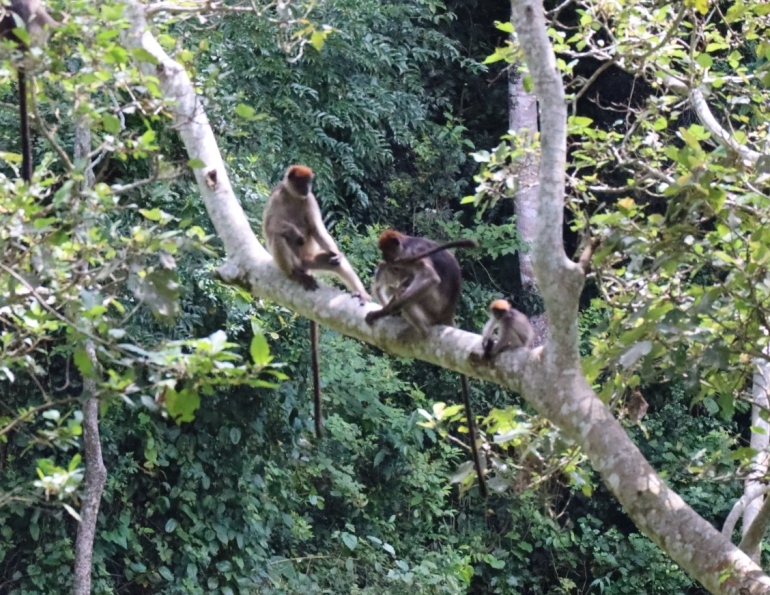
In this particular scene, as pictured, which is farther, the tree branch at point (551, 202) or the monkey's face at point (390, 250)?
the monkey's face at point (390, 250)

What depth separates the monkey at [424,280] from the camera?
15.7 ft

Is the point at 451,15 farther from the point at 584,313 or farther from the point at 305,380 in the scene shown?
the point at 305,380

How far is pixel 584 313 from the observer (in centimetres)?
1112

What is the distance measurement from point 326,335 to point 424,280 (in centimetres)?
433

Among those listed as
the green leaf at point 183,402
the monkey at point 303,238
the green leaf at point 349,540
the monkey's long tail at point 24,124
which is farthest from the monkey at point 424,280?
the green leaf at point 349,540

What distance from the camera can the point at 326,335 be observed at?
9164 mm

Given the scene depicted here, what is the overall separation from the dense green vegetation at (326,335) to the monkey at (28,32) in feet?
0.40

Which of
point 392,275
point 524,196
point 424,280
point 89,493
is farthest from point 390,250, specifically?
point 524,196

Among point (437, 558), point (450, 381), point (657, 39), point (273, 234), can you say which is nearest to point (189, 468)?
point (437, 558)

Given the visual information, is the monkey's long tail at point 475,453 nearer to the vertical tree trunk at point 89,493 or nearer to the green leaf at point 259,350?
the green leaf at point 259,350

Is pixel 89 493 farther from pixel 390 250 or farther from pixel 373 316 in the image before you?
pixel 373 316

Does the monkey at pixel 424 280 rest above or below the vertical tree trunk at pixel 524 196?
above

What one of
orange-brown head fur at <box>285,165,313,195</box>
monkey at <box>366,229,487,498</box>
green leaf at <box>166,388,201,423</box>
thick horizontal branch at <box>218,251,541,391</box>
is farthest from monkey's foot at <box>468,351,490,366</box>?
orange-brown head fur at <box>285,165,313,195</box>

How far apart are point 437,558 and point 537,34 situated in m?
6.09
